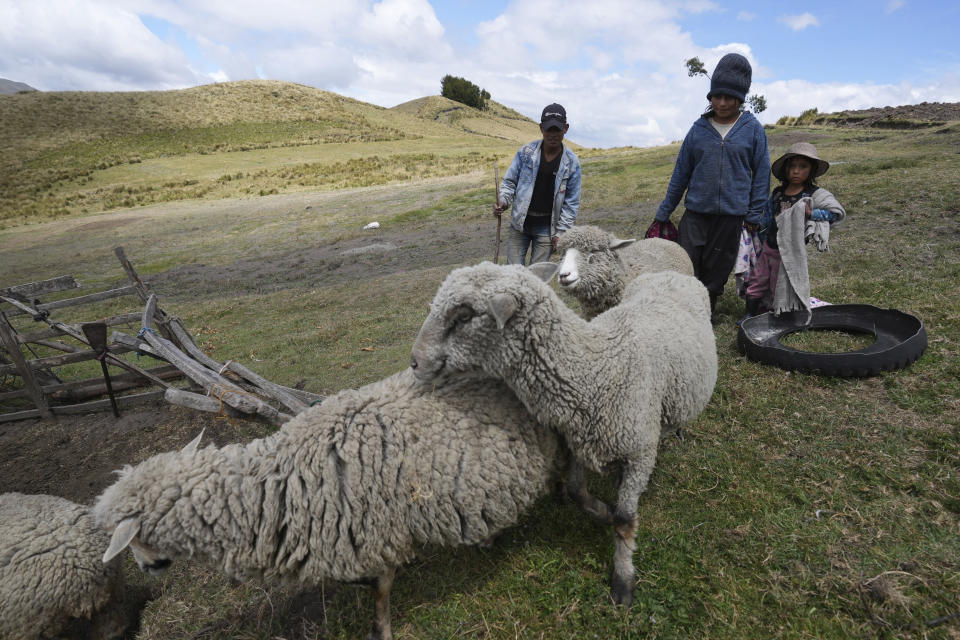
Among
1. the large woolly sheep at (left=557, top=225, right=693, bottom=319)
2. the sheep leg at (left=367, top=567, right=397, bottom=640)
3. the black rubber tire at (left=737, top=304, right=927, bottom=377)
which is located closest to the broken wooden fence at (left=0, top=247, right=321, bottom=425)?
the sheep leg at (left=367, top=567, right=397, bottom=640)

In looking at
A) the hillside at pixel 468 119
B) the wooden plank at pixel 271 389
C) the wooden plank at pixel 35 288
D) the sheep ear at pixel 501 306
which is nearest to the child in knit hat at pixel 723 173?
the sheep ear at pixel 501 306

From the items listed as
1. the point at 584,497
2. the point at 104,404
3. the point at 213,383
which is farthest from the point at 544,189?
the point at 104,404

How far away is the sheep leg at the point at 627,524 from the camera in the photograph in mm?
2807

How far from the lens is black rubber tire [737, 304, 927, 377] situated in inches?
169

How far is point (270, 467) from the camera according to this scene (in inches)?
101

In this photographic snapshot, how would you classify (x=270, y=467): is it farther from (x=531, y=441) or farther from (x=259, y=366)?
(x=259, y=366)

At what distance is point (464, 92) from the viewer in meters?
116

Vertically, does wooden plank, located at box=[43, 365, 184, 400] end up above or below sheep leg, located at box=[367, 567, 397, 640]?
below

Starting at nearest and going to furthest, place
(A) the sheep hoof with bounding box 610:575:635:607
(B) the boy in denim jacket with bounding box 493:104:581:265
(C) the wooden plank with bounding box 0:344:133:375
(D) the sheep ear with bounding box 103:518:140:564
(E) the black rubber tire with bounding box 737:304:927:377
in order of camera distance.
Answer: (D) the sheep ear with bounding box 103:518:140:564 < (A) the sheep hoof with bounding box 610:575:635:607 < (E) the black rubber tire with bounding box 737:304:927:377 < (B) the boy in denim jacket with bounding box 493:104:581:265 < (C) the wooden plank with bounding box 0:344:133:375

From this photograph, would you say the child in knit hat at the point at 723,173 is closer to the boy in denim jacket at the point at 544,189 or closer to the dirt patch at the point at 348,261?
the boy in denim jacket at the point at 544,189

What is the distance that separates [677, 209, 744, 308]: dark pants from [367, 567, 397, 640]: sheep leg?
4.90m

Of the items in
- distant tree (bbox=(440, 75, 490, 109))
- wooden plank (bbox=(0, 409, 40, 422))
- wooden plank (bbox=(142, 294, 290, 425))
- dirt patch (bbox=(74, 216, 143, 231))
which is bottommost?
wooden plank (bbox=(0, 409, 40, 422))

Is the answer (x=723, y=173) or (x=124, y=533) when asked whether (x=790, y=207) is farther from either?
(x=124, y=533)

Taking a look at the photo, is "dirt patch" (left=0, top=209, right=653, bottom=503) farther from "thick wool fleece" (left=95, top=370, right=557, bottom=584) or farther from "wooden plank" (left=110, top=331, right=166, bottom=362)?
"thick wool fleece" (left=95, top=370, right=557, bottom=584)
